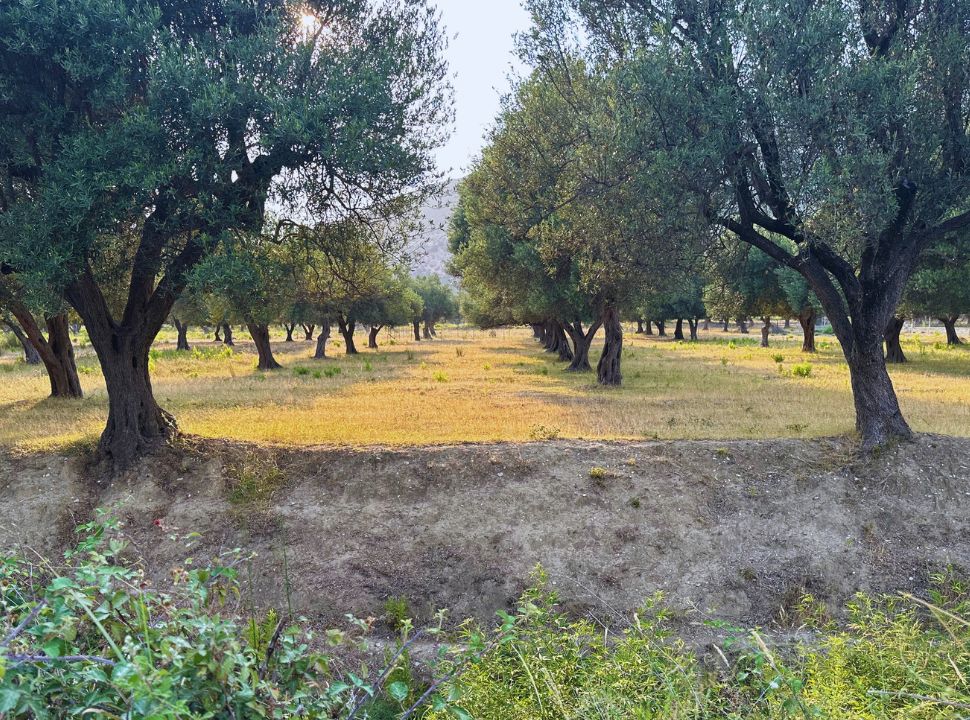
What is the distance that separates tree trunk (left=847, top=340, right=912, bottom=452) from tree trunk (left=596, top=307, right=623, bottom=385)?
14.8 m

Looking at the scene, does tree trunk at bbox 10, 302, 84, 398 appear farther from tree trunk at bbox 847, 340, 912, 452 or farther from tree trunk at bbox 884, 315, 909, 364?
tree trunk at bbox 884, 315, 909, 364

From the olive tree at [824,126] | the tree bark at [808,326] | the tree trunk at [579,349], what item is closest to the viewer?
the olive tree at [824,126]

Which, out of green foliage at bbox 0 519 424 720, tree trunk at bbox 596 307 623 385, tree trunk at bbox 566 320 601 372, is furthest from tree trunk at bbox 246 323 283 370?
green foliage at bbox 0 519 424 720

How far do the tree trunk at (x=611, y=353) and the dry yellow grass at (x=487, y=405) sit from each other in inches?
30.9

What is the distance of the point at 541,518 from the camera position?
466 inches

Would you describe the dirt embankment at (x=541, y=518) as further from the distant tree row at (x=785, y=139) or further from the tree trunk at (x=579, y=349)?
the tree trunk at (x=579, y=349)

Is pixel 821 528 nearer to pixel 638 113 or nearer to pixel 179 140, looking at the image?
pixel 638 113

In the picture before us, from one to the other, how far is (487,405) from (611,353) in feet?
32.4

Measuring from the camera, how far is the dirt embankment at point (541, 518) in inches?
417

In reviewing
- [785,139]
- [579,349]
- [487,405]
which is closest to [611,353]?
[579,349]

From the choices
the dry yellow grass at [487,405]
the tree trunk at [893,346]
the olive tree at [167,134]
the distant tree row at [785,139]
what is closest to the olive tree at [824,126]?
the distant tree row at [785,139]

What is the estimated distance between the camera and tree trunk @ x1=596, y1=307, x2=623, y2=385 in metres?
28.5

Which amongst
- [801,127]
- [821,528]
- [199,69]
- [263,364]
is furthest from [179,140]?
[263,364]

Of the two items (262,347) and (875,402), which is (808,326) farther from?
(262,347)
